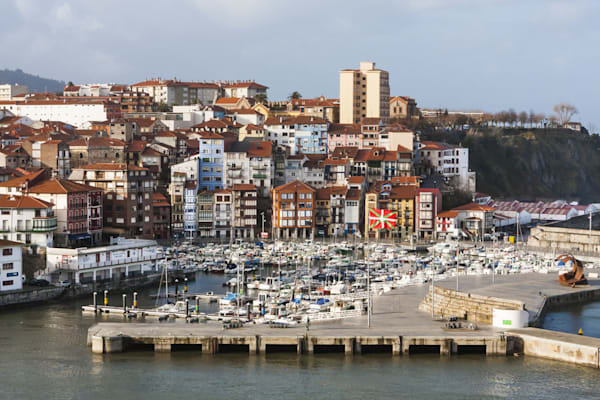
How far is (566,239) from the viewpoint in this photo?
52.3 meters

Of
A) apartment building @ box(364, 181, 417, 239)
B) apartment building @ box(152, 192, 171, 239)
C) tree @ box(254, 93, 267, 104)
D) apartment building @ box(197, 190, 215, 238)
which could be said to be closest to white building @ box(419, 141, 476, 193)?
apartment building @ box(364, 181, 417, 239)

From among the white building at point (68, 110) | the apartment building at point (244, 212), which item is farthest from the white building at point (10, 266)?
the white building at point (68, 110)

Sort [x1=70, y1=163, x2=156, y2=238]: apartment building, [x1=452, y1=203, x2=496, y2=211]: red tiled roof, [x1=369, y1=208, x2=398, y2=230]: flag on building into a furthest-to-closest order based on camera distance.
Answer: [x1=452, y1=203, x2=496, y2=211]: red tiled roof < [x1=369, y1=208, x2=398, y2=230]: flag on building < [x1=70, y1=163, x2=156, y2=238]: apartment building

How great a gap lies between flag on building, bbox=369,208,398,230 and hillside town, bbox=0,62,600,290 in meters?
0.09

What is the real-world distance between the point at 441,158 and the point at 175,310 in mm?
36168

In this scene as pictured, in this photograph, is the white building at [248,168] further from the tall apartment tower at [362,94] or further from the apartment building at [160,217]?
the tall apartment tower at [362,94]

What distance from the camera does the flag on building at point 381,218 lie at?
5488 cm

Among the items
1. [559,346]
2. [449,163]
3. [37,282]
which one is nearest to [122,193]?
[37,282]

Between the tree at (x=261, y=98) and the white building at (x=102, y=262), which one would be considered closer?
the white building at (x=102, y=262)

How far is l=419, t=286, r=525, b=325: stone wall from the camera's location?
29641 millimetres

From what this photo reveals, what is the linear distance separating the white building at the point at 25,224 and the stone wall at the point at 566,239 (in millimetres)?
26365

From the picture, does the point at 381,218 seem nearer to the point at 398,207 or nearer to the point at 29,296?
the point at 398,207

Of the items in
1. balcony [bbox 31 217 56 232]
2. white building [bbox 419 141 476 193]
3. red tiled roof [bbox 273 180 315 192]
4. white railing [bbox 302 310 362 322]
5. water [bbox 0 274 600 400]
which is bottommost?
water [bbox 0 274 600 400]

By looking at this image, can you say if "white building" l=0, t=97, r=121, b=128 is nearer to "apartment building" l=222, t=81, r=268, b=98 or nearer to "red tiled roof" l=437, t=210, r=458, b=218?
"apartment building" l=222, t=81, r=268, b=98
